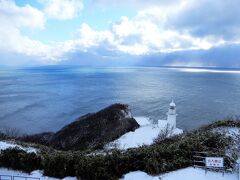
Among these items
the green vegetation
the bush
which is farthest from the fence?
the bush

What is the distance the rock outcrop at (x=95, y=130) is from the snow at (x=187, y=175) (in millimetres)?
16378

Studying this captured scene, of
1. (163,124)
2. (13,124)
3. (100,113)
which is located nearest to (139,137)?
(163,124)

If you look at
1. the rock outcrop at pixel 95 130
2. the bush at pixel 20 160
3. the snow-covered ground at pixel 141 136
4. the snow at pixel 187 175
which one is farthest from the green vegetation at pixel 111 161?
the rock outcrop at pixel 95 130

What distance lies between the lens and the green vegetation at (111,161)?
518 inches

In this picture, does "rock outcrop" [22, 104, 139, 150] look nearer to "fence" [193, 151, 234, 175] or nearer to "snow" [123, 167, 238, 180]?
"fence" [193, 151, 234, 175]

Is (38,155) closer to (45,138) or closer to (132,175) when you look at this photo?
(132,175)

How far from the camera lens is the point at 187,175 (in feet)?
41.9

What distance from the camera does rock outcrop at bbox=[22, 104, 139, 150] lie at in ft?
99.2

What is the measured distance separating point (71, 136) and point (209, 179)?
848 inches

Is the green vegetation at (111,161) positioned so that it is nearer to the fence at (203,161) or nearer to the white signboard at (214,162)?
the fence at (203,161)

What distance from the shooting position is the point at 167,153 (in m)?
14.2

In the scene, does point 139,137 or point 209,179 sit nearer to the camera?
point 209,179

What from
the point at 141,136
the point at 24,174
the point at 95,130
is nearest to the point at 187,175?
the point at 24,174

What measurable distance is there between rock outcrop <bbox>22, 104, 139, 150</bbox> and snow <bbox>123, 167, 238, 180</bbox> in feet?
53.7
